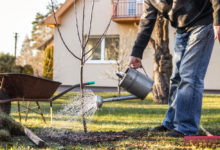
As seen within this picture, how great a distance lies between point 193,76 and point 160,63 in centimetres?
497

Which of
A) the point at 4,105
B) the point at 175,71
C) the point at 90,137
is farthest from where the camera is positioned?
the point at 4,105

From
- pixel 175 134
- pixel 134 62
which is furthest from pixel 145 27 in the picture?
pixel 175 134

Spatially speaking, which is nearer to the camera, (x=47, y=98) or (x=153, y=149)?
(x=153, y=149)

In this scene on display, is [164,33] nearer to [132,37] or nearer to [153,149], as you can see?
[132,37]

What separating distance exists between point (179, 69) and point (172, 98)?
0.39m

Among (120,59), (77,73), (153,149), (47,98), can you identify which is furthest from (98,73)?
(153,149)

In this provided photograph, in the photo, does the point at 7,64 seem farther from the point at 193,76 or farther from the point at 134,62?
the point at 193,76

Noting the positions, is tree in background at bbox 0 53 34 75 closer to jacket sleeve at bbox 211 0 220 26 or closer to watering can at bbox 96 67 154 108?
watering can at bbox 96 67 154 108

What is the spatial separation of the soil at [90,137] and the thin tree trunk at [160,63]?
15.5 feet

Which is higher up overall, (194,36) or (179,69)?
(194,36)

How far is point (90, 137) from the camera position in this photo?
3.22 m

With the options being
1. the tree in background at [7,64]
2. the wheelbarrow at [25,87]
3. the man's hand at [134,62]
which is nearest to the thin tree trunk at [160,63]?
the wheelbarrow at [25,87]

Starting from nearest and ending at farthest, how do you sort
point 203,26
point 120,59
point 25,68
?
point 203,26 → point 120,59 → point 25,68

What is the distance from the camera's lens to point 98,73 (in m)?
13.9
